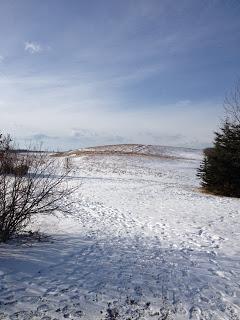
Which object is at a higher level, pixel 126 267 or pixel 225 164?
pixel 225 164

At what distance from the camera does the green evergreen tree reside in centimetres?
2150

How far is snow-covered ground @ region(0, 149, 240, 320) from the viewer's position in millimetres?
5957

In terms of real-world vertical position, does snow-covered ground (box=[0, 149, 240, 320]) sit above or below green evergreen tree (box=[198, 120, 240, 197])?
below

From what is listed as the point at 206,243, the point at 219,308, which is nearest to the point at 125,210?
the point at 206,243

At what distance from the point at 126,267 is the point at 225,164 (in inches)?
611

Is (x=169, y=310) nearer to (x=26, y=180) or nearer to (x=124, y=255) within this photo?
(x=124, y=255)

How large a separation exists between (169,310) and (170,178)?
1107 inches

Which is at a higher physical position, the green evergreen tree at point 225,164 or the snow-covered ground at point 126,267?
the green evergreen tree at point 225,164

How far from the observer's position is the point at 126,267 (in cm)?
791

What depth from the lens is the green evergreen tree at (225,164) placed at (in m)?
21.5

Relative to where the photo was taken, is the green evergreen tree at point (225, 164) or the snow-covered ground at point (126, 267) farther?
the green evergreen tree at point (225, 164)

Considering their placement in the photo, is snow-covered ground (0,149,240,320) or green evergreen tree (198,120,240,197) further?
green evergreen tree (198,120,240,197)

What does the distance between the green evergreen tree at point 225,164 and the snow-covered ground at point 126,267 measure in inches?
257

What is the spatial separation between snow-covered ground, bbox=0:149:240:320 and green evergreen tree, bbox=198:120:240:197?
652cm
